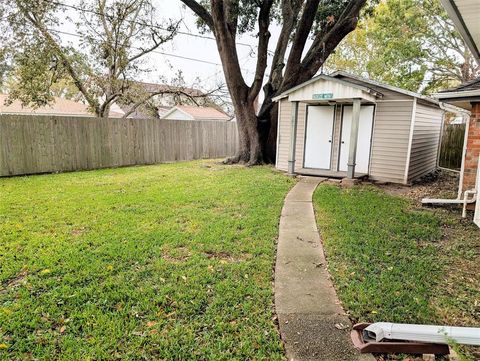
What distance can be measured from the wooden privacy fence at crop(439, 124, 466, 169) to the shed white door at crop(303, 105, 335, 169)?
19.8ft

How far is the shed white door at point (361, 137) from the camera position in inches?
367

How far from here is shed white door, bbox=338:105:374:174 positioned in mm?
9323

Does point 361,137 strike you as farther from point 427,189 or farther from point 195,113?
point 195,113

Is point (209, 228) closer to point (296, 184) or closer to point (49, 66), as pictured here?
point (296, 184)

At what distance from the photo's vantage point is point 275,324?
2580 millimetres

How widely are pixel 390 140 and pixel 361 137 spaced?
79cm

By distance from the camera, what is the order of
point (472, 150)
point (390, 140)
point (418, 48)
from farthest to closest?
1. point (418, 48)
2. point (390, 140)
3. point (472, 150)

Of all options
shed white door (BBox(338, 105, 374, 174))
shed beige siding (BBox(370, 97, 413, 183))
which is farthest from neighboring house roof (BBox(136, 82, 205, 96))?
shed beige siding (BBox(370, 97, 413, 183))

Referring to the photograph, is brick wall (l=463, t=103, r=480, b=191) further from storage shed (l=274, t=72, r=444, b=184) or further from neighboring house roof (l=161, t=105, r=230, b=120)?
neighboring house roof (l=161, t=105, r=230, b=120)

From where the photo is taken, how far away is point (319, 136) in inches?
400

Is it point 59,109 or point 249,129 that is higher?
point 59,109

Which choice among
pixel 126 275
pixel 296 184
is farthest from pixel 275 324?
pixel 296 184

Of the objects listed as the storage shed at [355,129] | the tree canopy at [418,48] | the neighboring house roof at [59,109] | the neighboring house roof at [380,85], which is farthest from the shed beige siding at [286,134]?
the neighboring house roof at [59,109]

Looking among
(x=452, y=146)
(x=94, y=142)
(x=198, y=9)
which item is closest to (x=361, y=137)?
(x=452, y=146)
